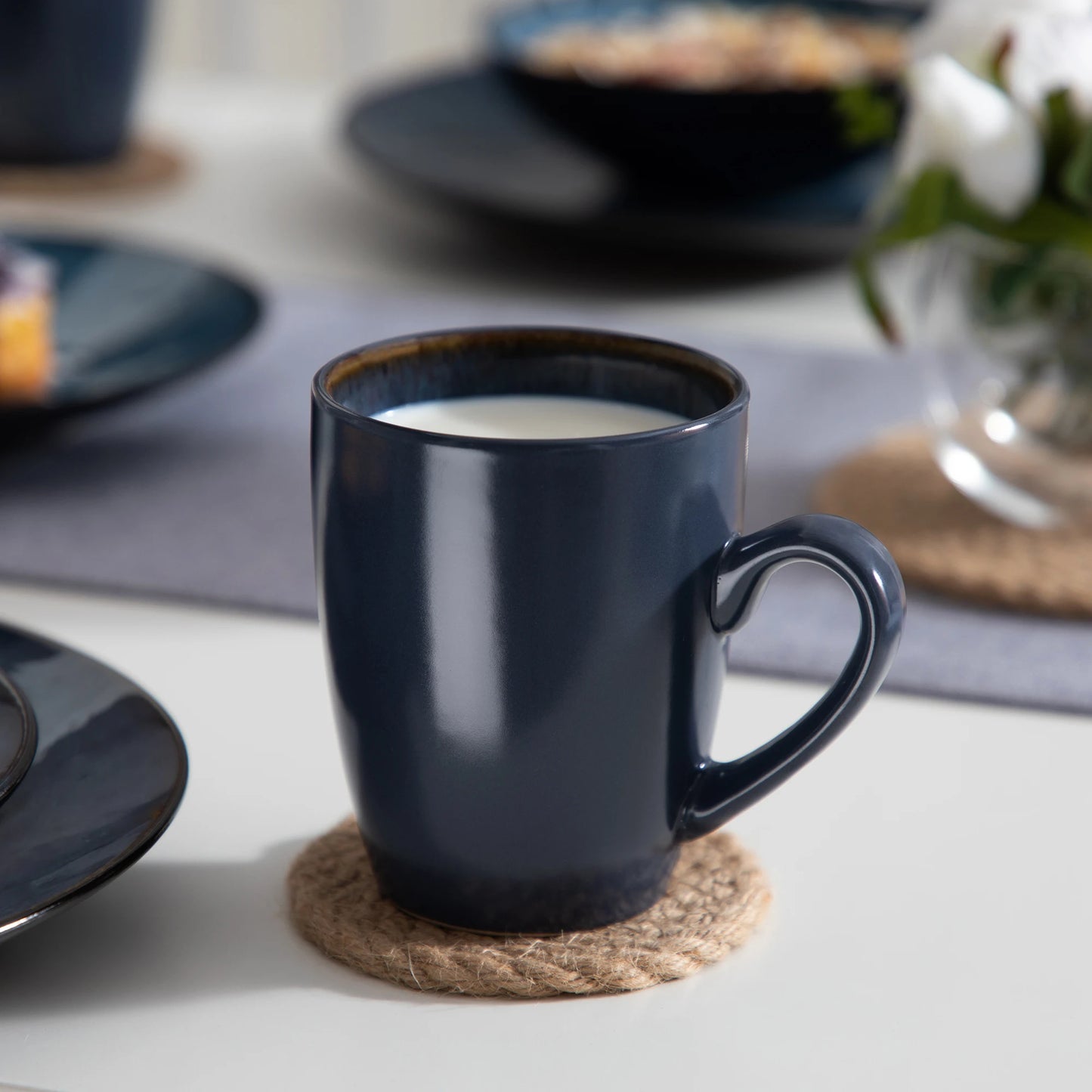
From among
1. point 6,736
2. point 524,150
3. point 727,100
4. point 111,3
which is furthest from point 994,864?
point 111,3

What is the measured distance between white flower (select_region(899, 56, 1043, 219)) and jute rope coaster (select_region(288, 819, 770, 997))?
1.09 feet

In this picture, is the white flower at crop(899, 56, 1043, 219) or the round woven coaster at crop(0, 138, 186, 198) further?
the round woven coaster at crop(0, 138, 186, 198)

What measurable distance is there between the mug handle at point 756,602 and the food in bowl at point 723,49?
2.33 feet

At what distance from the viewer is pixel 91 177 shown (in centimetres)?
132

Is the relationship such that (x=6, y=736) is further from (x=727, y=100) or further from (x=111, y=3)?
(x=111, y=3)

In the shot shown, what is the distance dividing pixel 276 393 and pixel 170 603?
0.25m

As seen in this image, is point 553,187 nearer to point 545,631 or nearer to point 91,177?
point 91,177

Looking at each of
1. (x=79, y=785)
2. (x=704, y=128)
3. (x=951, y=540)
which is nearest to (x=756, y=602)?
(x=79, y=785)

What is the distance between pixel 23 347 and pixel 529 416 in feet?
1.59

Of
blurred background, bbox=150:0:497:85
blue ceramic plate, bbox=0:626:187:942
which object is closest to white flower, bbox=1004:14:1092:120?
blue ceramic plate, bbox=0:626:187:942

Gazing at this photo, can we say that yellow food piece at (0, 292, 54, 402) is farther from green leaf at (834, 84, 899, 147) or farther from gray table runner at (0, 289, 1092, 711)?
green leaf at (834, 84, 899, 147)

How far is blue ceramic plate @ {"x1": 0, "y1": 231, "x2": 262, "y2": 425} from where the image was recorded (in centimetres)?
86

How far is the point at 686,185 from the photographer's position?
113 centimetres

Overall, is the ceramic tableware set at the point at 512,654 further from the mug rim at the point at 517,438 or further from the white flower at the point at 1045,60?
the white flower at the point at 1045,60
